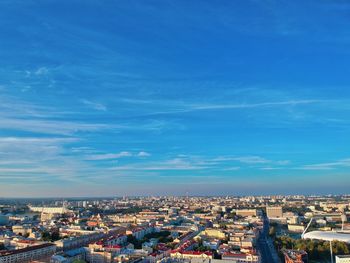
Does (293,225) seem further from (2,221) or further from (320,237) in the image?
(2,221)

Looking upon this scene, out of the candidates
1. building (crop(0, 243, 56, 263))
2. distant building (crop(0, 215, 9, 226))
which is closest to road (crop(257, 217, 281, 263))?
building (crop(0, 243, 56, 263))

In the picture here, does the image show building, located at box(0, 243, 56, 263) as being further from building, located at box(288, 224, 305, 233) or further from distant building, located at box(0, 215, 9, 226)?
distant building, located at box(0, 215, 9, 226)

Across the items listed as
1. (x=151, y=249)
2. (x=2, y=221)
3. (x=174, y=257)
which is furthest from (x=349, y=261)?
(x=2, y=221)

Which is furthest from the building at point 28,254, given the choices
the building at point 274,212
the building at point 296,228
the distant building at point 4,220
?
the building at point 274,212

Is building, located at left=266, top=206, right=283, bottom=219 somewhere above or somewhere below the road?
above

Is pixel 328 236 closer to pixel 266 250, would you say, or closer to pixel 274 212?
pixel 266 250

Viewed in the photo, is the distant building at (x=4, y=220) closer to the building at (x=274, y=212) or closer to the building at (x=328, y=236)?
the building at (x=274, y=212)
